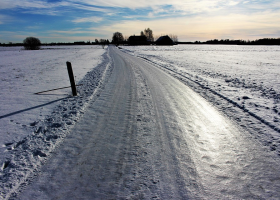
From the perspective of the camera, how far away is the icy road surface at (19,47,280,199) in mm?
2119

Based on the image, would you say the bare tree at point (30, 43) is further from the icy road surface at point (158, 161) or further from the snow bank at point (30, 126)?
the icy road surface at point (158, 161)

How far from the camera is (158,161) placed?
2.64 metres

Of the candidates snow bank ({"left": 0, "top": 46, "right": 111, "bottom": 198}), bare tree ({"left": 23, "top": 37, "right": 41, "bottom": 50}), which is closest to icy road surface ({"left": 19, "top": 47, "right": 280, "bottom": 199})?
snow bank ({"left": 0, "top": 46, "right": 111, "bottom": 198})

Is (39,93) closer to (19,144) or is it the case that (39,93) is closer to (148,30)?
(19,144)

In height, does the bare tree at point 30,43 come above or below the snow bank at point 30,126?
above

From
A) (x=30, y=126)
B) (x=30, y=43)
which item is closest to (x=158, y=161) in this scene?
(x=30, y=126)

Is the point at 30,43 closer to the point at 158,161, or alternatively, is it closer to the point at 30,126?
the point at 30,126

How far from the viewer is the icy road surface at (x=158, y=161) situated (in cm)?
212

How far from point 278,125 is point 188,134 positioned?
235 centimetres

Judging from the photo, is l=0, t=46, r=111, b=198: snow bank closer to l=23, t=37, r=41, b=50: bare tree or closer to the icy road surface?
the icy road surface

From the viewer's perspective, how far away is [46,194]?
2.10 metres

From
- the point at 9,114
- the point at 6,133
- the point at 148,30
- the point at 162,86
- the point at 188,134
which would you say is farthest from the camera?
the point at 148,30

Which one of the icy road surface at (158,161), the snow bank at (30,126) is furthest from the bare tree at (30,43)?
the icy road surface at (158,161)

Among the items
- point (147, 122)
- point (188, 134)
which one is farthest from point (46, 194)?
point (188, 134)
